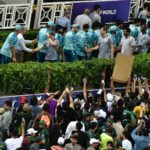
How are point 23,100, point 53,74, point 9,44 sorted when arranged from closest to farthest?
1. point 23,100
2. point 53,74
3. point 9,44

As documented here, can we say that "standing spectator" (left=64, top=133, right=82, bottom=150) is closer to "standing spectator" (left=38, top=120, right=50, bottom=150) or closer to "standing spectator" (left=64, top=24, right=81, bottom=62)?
"standing spectator" (left=38, top=120, right=50, bottom=150)

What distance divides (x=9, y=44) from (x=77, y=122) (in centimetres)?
550

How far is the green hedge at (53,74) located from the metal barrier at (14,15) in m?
4.45

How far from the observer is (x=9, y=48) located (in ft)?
99.3

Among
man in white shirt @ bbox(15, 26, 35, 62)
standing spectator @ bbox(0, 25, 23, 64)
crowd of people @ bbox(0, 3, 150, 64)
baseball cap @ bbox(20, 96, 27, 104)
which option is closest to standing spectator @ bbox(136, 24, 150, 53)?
crowd of people @ bbox(0, 3, 150, 64)

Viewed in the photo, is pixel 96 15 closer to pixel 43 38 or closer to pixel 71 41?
pixel 71 41

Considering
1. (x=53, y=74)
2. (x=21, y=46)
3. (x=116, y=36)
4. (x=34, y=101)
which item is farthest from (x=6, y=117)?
(x=116, y=36)

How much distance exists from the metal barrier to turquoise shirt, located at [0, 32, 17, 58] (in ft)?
13.4

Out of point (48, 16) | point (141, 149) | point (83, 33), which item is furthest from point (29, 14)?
point (141, 149)

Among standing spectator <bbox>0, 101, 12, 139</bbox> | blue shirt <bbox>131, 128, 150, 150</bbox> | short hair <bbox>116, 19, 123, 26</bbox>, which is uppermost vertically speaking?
short hair <bbox>116, 19, 123, 26</bbox>

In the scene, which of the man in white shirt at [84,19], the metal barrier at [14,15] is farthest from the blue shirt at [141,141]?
the metal barrier at [14,15]

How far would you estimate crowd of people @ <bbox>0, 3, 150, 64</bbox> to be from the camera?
30562 millimetres

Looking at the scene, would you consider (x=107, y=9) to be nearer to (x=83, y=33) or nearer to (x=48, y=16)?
(x=48, y=16)

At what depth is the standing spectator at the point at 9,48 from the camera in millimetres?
30109
